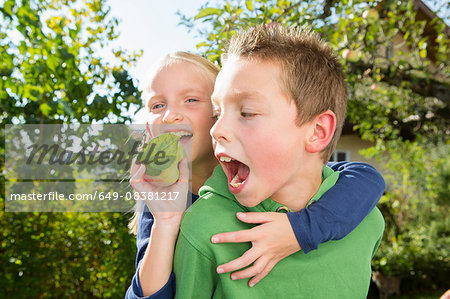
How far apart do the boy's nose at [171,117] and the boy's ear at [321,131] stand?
48 cm

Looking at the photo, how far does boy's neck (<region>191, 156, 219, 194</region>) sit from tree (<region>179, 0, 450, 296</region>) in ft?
2.43

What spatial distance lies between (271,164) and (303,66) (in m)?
0.34

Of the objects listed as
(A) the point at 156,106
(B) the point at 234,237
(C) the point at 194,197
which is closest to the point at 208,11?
(A) the point at 156,106

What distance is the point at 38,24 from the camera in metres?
2.61

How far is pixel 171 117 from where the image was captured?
146 cm

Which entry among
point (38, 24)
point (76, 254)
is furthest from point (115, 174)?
point (38, 24)

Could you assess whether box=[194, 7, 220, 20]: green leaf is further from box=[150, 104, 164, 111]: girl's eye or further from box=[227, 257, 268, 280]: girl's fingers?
box=[227, 257, 268, 280]: girl's fingers

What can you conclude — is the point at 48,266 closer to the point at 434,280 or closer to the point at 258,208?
the point at 258,208

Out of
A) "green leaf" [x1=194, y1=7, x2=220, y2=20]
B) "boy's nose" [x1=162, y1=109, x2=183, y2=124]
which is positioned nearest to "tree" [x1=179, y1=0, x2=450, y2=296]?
"green leaf" [x1=194, y1=7, x2=220, y2=20]

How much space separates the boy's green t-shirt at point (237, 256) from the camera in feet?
3.74

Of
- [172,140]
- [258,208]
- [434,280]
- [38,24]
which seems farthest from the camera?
[434,280]

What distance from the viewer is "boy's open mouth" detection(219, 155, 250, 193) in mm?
1133

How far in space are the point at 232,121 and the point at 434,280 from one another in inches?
314

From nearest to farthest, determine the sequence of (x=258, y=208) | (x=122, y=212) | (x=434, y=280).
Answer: (x=258, y=208) < (x=122, y=212) < (x=434, y=280)
